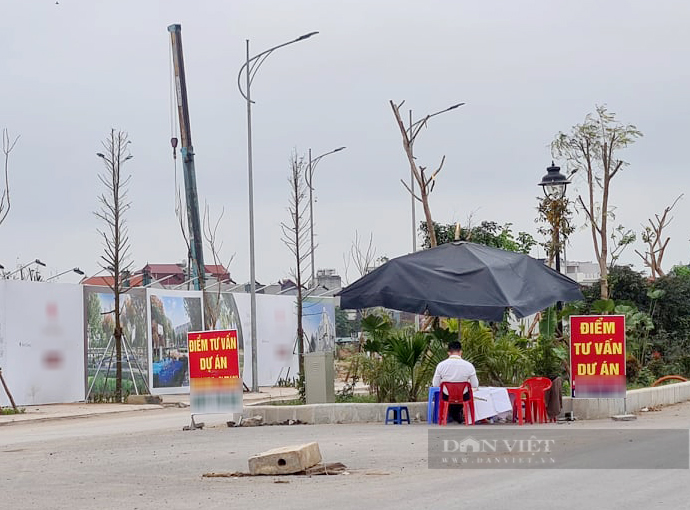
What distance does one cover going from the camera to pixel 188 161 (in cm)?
4488

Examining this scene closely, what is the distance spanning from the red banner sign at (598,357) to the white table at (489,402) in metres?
2.00

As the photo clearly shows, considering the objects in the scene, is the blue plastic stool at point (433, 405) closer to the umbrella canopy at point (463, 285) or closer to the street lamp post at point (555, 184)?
the umbrella canopy at point (463, 285)

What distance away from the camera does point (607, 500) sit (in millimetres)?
9938

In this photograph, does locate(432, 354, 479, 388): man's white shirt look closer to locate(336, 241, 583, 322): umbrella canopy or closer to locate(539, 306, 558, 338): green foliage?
locate(336, 241, 583, 322): umbrella canopy

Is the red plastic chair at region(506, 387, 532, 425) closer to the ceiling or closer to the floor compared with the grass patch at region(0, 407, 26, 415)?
closer to the ceiling

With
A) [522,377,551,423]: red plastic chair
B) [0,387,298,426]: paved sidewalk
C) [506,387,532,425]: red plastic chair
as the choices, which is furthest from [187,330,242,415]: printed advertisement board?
[0,387,298,426]: paved sidewalk

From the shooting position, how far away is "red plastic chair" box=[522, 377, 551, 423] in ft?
62.5

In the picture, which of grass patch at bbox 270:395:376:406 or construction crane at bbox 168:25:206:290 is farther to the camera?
construction crane at bbox 168:25:206:290

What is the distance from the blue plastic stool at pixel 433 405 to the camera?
18766 millimetres

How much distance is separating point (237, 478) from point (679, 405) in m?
13.8

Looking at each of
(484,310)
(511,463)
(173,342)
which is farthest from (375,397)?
(173,342)

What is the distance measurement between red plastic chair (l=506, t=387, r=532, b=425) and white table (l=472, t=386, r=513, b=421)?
207 millimetres

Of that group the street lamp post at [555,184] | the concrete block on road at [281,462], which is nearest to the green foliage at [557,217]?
the street lamp post at [555,184]

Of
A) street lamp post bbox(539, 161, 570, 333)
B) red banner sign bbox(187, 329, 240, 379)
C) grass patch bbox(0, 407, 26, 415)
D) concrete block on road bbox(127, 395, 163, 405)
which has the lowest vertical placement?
concrete block on road bbox(127, 395, 163, 405)
